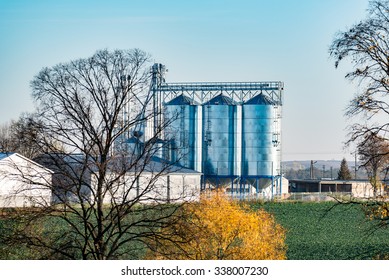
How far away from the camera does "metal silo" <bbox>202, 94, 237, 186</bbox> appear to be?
91.5 feet

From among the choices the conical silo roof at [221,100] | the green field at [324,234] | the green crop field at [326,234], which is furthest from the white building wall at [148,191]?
the conical silo roof at [221,100]

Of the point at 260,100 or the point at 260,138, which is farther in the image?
the point at 260,138

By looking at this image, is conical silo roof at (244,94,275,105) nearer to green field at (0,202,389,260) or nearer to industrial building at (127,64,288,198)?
industrial building at (127,64,288,198)

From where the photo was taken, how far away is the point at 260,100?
27.9 meters

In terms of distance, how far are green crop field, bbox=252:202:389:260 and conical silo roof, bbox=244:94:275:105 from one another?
152 inches

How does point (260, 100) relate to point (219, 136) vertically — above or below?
above

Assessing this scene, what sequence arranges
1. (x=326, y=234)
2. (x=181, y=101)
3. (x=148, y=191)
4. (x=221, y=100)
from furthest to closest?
(x=221, y=100) < (x=181, y=101) < (x=326, y=234) < (x=148, y=191)

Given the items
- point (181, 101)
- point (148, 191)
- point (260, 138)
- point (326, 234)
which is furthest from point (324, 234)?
point (148, 191)

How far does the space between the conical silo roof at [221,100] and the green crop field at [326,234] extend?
13.5 ft

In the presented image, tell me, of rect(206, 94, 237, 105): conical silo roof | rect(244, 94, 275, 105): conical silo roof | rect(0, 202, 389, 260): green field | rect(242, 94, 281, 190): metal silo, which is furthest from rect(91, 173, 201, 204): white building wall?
rect(244, 94, 275, 105): conical silo roof

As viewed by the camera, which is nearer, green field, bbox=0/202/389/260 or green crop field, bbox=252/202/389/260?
green field, bbox=0/202/389/260

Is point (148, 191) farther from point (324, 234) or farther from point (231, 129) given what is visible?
point (231, 129)

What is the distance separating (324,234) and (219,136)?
274 inches
